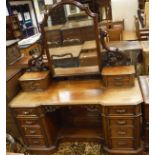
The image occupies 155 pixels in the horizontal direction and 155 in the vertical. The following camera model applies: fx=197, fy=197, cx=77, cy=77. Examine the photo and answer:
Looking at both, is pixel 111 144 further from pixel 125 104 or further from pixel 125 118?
pixel 125 104

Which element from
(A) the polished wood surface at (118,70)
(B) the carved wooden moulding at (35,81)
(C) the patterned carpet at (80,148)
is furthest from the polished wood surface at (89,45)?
(C) the patterned carpet at (80,148)

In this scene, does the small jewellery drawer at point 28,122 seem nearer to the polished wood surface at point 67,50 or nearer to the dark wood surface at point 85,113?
the dark wood surface at point 85,113

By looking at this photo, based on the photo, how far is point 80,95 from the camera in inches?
71.3

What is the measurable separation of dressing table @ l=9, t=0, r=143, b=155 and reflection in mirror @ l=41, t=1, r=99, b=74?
0.01 metres

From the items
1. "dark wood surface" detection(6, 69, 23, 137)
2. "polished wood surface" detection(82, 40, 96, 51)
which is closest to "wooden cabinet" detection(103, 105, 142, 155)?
"polished wood surface" detection(82, 40, 96, 51)

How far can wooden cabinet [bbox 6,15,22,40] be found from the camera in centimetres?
515

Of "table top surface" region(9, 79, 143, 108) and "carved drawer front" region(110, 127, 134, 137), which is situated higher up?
"table top surface" region(9, 79, 143, 108)

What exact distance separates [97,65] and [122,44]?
26.7 inches

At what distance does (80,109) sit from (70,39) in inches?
32.1

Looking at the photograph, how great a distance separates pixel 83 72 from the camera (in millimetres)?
2008

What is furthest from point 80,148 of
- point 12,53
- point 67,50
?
point 12,53

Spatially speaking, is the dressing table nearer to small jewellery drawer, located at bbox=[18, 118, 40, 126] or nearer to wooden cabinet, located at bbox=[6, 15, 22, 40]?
small jewellery drawer, located at bbox=[18, 118, 40, 126]
